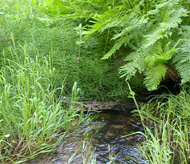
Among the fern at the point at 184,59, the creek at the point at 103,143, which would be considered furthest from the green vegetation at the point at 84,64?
the creek at the point at 103,143

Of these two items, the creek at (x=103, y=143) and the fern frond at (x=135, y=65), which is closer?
the creek at (x=103, y=143)

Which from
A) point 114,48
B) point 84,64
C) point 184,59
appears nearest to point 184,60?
point 184,59

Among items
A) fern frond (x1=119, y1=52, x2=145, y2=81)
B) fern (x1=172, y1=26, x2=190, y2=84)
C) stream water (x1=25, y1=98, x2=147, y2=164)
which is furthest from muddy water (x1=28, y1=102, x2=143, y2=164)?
fern (x1=172, y1=26, x2=190, y2=84)

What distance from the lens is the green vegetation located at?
2051mm

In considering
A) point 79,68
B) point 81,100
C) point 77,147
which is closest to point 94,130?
point 77,147

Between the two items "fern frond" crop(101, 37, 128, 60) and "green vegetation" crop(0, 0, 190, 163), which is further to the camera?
"fern frond" crop(101, 37, 128, 60)

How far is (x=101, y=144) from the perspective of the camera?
208cm

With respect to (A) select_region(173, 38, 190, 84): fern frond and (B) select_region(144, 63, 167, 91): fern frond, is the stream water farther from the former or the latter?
(A) select_region(173, 38, 190, 84): fern frond

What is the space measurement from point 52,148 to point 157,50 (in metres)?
1.63

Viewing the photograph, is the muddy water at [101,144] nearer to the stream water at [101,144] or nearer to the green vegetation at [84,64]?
the stream water at [101,144]

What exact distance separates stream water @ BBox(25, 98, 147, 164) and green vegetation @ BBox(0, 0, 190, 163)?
12 cm

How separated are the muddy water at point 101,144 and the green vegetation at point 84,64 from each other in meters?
0.12

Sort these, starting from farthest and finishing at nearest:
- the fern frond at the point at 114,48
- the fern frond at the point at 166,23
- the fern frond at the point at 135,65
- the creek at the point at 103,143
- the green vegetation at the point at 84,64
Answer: the fern frond at the point at 114,48 → the fern frond at the point at 135,65 → the fern frond at the point at 166,23 → the green vegetation at the point at 84,64 → the creek at the point at 103,143

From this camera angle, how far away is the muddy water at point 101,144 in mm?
1838
